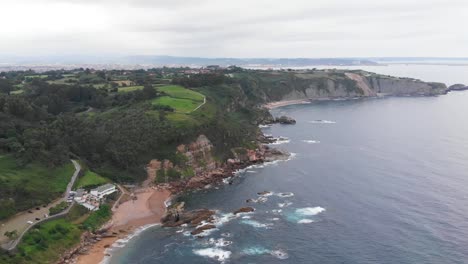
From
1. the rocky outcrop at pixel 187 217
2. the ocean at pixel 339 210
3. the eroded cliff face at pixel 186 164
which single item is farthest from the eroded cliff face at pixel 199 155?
the rocky outcrop at pixel 187 217

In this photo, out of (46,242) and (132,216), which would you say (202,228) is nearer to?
(132,216)

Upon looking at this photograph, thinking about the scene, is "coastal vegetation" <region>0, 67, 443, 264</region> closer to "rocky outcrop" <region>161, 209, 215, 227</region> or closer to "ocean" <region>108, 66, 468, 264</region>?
"ocean" <region>108, 66, 468, 264</region>

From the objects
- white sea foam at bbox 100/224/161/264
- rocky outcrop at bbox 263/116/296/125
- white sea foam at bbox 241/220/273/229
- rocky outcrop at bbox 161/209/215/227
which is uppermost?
rocky outcrop at bbox 263/116/296/125

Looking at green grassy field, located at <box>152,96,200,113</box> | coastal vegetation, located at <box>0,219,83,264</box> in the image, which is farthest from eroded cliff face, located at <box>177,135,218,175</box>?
coastal vegetation, located at <box>0,219,83,264</box>

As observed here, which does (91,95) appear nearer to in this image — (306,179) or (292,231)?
(306,179)

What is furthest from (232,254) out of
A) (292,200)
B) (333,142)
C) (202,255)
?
(333,142)

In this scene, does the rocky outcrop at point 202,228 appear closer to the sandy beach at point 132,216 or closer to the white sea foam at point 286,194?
the sandy beach at point 132,216

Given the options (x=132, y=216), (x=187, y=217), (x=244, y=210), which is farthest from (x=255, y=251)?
(x=132, y=216)
